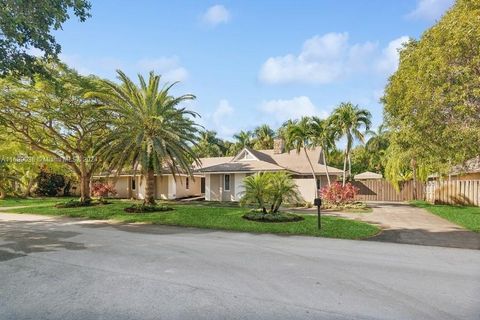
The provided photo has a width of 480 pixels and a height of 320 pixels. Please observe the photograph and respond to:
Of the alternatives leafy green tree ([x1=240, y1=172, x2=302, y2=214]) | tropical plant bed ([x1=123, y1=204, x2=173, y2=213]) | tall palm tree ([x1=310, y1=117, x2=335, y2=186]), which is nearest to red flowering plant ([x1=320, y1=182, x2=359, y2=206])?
tall palm tree ([x1=310, y1=117, x2=335, y2=186])

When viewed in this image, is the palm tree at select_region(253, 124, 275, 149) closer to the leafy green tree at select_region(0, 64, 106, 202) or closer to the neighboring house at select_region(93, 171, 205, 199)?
the neighboring house at select_region(93, 171, 205, 199)

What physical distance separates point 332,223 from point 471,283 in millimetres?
7778

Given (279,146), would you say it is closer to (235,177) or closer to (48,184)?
(235,177)

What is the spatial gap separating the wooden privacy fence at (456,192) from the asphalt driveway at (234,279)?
52.3 ft

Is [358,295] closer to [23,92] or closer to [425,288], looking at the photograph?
[425,288]

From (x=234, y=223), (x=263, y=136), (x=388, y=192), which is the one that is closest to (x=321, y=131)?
(x=234, y=223)

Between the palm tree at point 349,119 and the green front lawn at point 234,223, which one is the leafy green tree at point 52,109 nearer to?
the green front lawn at point 234,223

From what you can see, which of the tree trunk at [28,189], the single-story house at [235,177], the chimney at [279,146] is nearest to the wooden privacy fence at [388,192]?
the single-story house at [235,177]

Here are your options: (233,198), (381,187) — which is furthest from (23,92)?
(381,187)

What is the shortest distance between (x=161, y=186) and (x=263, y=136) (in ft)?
73.5

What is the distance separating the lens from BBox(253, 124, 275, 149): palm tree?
49750 mm

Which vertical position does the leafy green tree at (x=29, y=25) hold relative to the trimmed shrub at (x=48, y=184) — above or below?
above

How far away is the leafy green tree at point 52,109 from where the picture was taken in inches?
784

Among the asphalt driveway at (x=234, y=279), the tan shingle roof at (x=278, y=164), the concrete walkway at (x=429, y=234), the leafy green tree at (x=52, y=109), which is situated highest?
the leafy green tree at (x=52, y=109)
